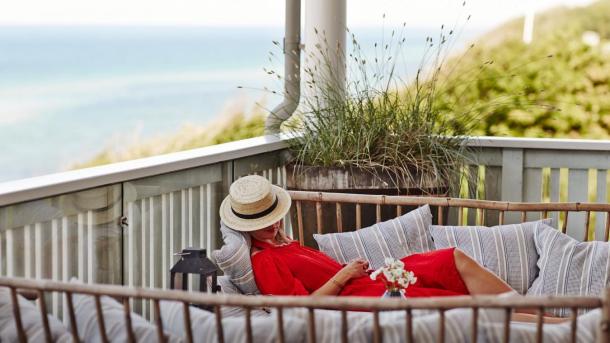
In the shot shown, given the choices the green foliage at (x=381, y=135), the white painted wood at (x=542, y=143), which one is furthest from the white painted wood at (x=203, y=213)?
the white painted wood at (x=542, y=143)

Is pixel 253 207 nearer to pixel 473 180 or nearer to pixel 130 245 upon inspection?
pixel 130 245

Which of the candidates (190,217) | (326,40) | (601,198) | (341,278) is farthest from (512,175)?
(341,278)

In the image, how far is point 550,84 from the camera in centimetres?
1044

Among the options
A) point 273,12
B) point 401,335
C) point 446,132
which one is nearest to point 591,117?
point 446,132

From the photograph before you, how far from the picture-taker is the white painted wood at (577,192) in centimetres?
523

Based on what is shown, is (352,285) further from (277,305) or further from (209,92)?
(209,92)

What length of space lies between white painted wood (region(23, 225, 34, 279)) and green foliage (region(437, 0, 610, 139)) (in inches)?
235

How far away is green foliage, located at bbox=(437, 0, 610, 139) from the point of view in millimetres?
9586

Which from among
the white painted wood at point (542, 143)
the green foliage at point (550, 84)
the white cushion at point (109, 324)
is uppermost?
the green foliage at point (550, 84)

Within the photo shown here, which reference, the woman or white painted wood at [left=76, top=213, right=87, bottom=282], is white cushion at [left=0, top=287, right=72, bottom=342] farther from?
the woman

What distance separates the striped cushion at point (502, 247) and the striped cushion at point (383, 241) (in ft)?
0.22

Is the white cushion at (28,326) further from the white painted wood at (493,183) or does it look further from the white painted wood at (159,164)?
the white painted wood at (493,183)

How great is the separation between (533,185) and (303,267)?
2270mm

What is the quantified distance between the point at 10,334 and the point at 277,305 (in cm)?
74
